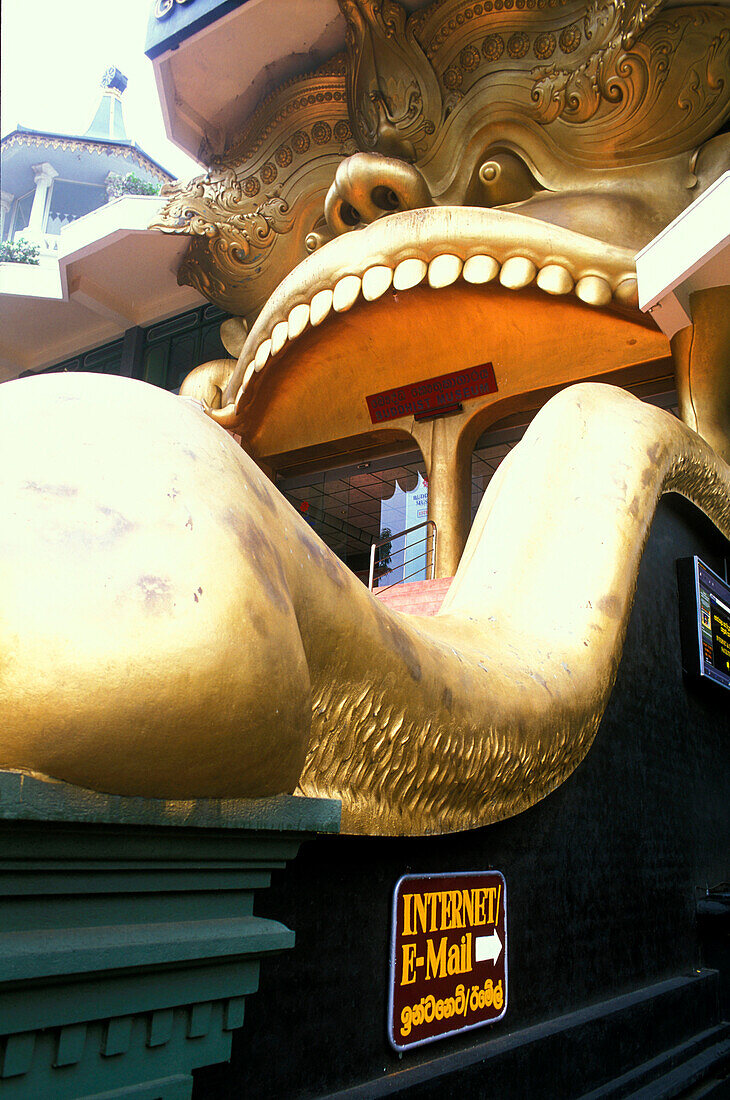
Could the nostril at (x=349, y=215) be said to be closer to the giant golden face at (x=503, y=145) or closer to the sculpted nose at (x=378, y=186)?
the giant golden face at (x=503, y=145)

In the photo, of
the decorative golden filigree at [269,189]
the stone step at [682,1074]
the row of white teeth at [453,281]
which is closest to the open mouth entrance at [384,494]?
the decorative golden filigree at [269,189]

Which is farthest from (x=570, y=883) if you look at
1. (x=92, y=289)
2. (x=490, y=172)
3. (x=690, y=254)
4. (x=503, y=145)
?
(x=92, y=289)

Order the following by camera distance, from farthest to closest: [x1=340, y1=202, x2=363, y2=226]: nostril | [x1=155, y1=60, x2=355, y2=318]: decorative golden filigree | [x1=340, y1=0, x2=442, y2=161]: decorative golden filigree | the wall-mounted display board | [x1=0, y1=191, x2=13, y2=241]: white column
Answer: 1. [x1=0, y1=191, x2=13, y2=241]: white column
2. [x1=155, y1=60, x2=355, y2=318]: decorative golden filigree
3. [x1=340, y1=202, x2=363, y2=226]: nostril
4. [x1=340, y1=0, x2=442, y2=161]: decorative golden filigree
5. the wall-mounted display board

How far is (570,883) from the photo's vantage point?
225cm

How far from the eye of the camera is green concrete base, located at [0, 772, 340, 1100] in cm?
78

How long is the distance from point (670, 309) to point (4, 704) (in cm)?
450

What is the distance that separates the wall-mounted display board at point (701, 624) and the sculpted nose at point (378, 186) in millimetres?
3721

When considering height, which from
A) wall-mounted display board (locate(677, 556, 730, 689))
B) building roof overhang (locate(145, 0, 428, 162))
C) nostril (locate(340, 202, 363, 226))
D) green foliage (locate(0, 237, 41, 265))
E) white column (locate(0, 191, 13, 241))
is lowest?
wall-mounted display board (locate(677, 556, 730, 689))

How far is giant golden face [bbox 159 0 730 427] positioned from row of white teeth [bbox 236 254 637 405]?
0.04 feet

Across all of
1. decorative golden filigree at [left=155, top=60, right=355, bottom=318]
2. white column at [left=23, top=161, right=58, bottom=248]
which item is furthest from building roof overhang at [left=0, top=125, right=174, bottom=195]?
decorative golden filigree at [left=155, top=60, right=355, bottom=318]

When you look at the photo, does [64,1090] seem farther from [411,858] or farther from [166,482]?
[411,858]

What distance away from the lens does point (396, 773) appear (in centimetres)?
141

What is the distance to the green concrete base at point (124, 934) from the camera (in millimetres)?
780

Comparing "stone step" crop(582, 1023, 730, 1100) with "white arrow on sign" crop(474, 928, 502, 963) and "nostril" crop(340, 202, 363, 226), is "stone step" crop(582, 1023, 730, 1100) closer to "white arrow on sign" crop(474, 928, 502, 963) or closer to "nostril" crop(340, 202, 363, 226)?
"white arrow on sign" crop(474, 928, 502, 963)
